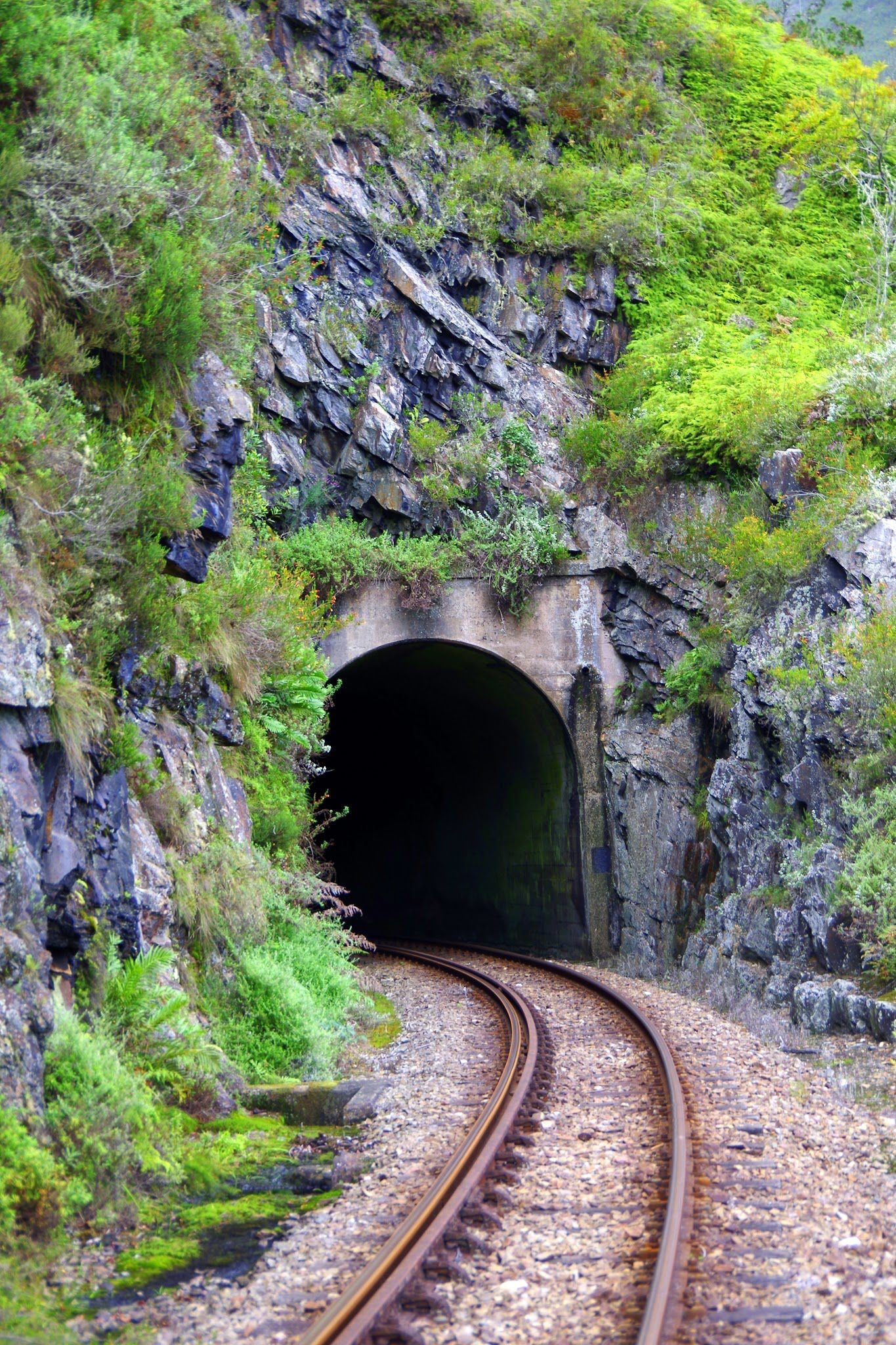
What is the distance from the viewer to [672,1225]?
15.1ft

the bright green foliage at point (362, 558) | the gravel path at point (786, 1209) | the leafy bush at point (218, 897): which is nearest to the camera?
the gravel path at point (786, 1209)

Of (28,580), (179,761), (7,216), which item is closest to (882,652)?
(179,761)

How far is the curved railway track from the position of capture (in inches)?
150

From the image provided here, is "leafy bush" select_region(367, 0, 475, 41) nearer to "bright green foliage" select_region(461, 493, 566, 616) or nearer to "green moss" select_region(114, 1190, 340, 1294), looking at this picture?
"bright green foliage" select_region(461, 493, 566, 616)

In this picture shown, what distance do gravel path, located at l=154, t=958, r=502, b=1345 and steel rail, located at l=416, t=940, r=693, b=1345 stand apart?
1251mm

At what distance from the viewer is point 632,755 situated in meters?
15.6

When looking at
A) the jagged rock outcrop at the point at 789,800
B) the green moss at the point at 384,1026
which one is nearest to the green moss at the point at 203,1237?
the green moss at the point at 384,1026

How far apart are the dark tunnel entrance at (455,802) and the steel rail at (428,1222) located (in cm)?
867

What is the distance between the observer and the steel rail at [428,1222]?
150 inches

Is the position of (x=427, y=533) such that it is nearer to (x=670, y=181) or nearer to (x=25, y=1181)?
(x=670, y=181)

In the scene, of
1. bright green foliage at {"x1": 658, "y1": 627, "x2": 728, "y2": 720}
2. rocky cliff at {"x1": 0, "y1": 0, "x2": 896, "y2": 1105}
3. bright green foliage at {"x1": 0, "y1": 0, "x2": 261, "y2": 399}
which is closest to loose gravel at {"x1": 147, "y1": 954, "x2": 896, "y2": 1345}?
rocky cliff at {"x1": 0, "y1": 0, "x2": 896, "y2": 1105}

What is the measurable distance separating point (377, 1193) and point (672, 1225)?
5.28ft

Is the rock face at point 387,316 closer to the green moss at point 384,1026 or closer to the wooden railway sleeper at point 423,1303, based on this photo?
the green moss at point 384,1026

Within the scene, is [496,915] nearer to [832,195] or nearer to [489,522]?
[489,522]
